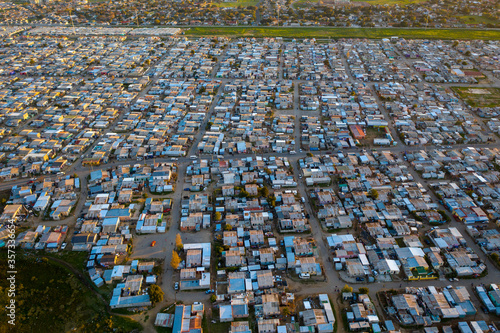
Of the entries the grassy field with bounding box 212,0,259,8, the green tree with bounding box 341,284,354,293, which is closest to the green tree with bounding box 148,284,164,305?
the green tree with bounding box 341,284,354,293

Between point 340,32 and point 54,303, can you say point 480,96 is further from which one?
point 54,303

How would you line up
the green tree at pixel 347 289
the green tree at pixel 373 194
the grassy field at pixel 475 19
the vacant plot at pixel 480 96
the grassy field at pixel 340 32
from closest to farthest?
1. the green tree at pixel 347 289
2. the green tree at pixel 373 194
3. the vacant plot at pixel 480 96
4. the grassy field at pixel 340 32
5. the grassy field at pixel 475 19

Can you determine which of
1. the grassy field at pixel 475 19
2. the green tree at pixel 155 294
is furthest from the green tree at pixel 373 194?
the grassy field at pixel 475 19

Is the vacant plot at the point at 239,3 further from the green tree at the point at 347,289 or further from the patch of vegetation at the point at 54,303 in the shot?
the green tree at the point at 347,289

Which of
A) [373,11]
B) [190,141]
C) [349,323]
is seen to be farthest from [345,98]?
[373,11]

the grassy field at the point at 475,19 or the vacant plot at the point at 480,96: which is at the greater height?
the grassy field at the point at 475,19

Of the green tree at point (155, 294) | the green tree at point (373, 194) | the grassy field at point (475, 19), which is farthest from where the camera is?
the grassy field at point (475, 19)

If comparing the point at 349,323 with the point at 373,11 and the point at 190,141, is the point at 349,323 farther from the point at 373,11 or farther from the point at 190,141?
the point at 373,11
